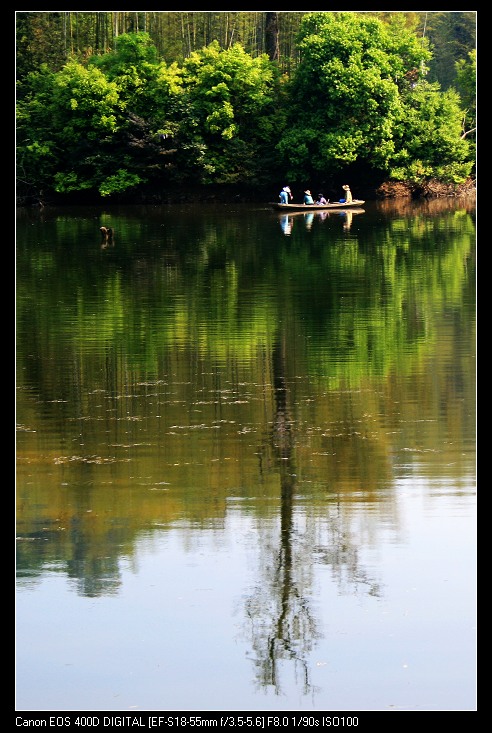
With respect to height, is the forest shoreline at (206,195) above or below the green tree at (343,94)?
below

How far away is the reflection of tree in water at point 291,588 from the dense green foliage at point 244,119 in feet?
132

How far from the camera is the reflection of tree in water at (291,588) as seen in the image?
7.52m

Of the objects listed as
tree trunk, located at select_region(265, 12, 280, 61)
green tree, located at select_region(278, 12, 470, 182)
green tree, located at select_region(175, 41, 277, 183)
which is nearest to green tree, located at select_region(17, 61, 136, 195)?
green tree, located at select_region(175, 41, 277, 183)

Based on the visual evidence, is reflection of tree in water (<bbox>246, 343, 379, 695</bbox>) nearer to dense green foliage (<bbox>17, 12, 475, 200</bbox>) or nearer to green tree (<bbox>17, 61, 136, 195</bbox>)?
dense green foliage (<bbox>17, 12, 475, 200</bbox>)

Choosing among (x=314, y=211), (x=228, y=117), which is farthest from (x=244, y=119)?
(x=314, y=211)

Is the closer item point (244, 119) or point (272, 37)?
point (244, 119)

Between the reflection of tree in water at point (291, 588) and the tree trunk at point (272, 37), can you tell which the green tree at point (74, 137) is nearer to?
the tree trunk at point (272, 37)

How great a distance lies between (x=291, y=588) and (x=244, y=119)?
45.1 m

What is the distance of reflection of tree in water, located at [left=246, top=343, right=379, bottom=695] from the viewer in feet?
24.7

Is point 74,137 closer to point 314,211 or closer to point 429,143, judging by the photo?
point 314,211

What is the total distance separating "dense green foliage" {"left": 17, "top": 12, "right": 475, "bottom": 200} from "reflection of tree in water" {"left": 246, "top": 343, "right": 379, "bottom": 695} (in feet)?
132

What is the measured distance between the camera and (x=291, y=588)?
840cm

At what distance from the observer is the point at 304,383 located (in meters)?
14.8

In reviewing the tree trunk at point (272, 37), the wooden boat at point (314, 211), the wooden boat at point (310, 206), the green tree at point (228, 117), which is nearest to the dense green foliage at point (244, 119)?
the green tree at point (228, 117)
